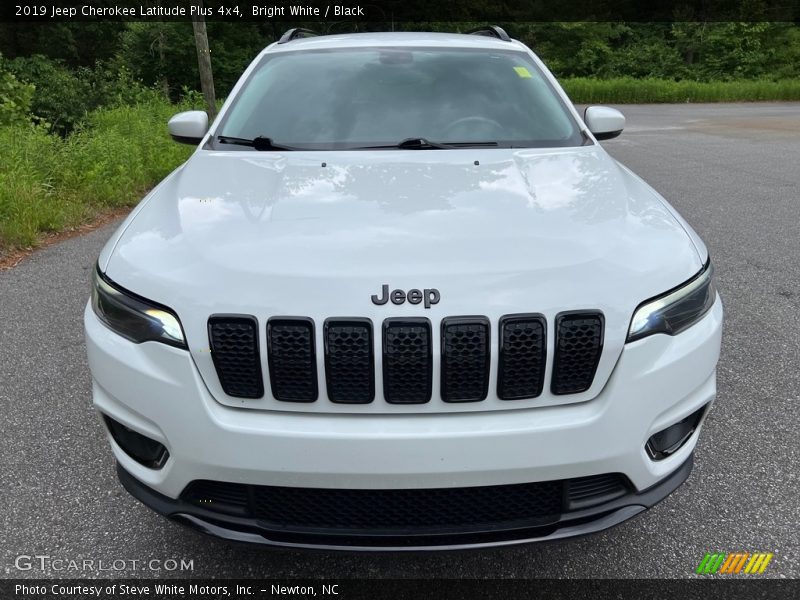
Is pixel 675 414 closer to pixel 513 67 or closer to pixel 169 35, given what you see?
pixel 513 67

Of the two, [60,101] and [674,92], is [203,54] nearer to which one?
[60,101]

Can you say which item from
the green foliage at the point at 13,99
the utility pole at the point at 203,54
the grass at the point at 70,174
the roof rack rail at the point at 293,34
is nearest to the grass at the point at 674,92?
the utility pole at the point at 203,54

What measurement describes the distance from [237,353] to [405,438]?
A: 18.6 inches

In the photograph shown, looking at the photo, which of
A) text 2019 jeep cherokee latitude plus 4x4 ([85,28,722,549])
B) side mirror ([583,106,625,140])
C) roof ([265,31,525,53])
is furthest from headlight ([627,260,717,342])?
roof ([265,31,525,53])

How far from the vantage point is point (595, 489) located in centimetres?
174

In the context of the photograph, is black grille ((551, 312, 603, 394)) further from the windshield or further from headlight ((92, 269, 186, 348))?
the windshield

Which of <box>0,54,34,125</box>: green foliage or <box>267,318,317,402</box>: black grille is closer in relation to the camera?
<box>267,318,317,402</box>: black grille

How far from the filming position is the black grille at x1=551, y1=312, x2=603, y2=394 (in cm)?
164

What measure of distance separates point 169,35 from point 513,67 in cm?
3242

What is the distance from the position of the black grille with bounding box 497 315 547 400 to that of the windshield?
1.36 meters

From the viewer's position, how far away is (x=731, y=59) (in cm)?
3531

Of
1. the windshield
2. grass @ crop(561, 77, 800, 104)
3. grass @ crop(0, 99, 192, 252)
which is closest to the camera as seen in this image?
the windshield

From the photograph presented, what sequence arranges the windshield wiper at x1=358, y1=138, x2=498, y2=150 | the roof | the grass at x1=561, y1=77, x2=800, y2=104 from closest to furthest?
the windshield wiper at x1=358, y1=138, x2=498, y2=150 → the roof → the grass at x1=561, y1=77, x2=800, y2=104
